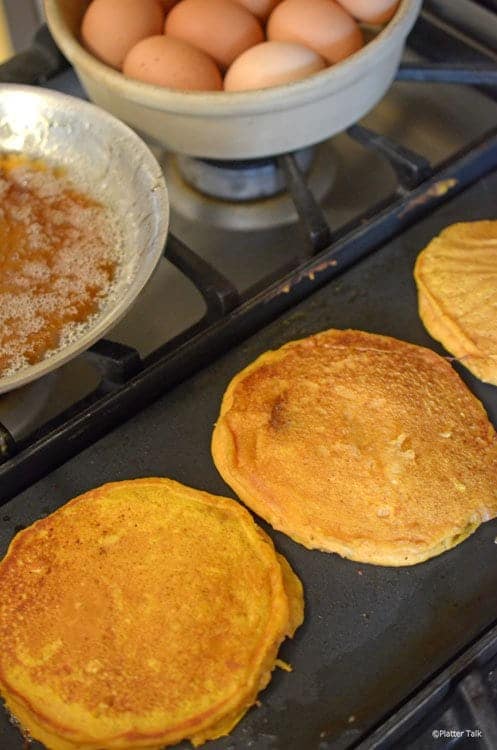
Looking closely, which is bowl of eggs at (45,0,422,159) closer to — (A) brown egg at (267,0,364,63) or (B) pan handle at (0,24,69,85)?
(A) brown egg at (267,0,364,63)

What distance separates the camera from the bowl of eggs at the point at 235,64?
38.8 inches

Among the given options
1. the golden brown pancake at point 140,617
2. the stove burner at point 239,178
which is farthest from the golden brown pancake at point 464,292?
the golden brown pancake at point 140,617

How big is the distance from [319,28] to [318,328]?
0.40m

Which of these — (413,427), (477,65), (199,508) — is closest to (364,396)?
(413,427)

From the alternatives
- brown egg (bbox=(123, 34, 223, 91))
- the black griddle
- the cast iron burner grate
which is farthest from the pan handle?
the black griddle

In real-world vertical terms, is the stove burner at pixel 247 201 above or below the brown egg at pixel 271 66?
below

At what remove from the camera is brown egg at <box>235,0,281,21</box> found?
115 centimetres

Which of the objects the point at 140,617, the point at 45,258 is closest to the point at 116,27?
the point at 45,258

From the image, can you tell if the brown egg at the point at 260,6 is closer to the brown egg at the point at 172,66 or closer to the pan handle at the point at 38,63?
the brown egg at the point at 172,66

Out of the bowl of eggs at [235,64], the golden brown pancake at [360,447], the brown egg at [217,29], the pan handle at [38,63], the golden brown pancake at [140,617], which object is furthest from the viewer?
the pan handle at [38,63]

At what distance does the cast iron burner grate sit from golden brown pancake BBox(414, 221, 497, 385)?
7cm

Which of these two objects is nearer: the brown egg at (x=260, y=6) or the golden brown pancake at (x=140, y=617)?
the golden brown pancake at (x=140, y=617)

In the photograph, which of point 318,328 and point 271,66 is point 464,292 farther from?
point 271,66

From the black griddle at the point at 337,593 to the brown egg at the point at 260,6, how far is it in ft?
1.37
